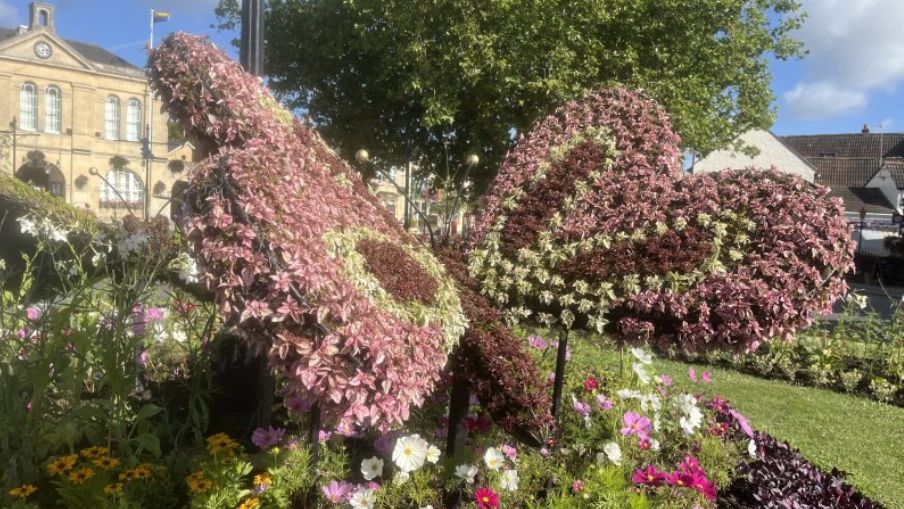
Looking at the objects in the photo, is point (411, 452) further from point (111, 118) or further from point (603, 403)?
point (111, 118)

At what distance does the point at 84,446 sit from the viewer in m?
2.96

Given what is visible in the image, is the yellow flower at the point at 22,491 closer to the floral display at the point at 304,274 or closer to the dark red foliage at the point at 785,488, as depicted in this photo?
the floral display at the point at 304,274

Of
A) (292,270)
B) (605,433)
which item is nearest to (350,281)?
(292,270)

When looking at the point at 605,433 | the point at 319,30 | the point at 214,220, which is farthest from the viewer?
the point at 319,30

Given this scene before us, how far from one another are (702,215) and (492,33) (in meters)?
10.9

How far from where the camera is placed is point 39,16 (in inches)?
1384

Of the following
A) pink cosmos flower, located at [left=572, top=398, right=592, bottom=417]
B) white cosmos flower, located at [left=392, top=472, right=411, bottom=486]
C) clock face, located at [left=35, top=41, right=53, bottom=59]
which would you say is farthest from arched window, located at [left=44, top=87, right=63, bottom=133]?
white cosmos flower, located at [left=392, top=472, right=411, bottom=486]

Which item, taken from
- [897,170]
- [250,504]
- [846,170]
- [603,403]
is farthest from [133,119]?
[897,170]

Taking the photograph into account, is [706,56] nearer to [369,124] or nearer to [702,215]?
[369,124]

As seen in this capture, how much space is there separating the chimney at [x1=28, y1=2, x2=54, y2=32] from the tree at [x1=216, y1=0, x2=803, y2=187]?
85.6ft

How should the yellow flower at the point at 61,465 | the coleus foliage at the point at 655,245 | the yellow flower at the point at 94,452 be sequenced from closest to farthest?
the coleus foliage at the point at 655,245 < the yellow flower at the point at 61,465 < the yellow flower at the point at 94,452

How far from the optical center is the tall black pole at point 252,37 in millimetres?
3170

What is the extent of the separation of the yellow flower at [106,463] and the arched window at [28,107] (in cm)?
3771

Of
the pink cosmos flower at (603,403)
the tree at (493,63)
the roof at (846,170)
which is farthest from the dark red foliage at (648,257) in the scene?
the roof at (846,170)
